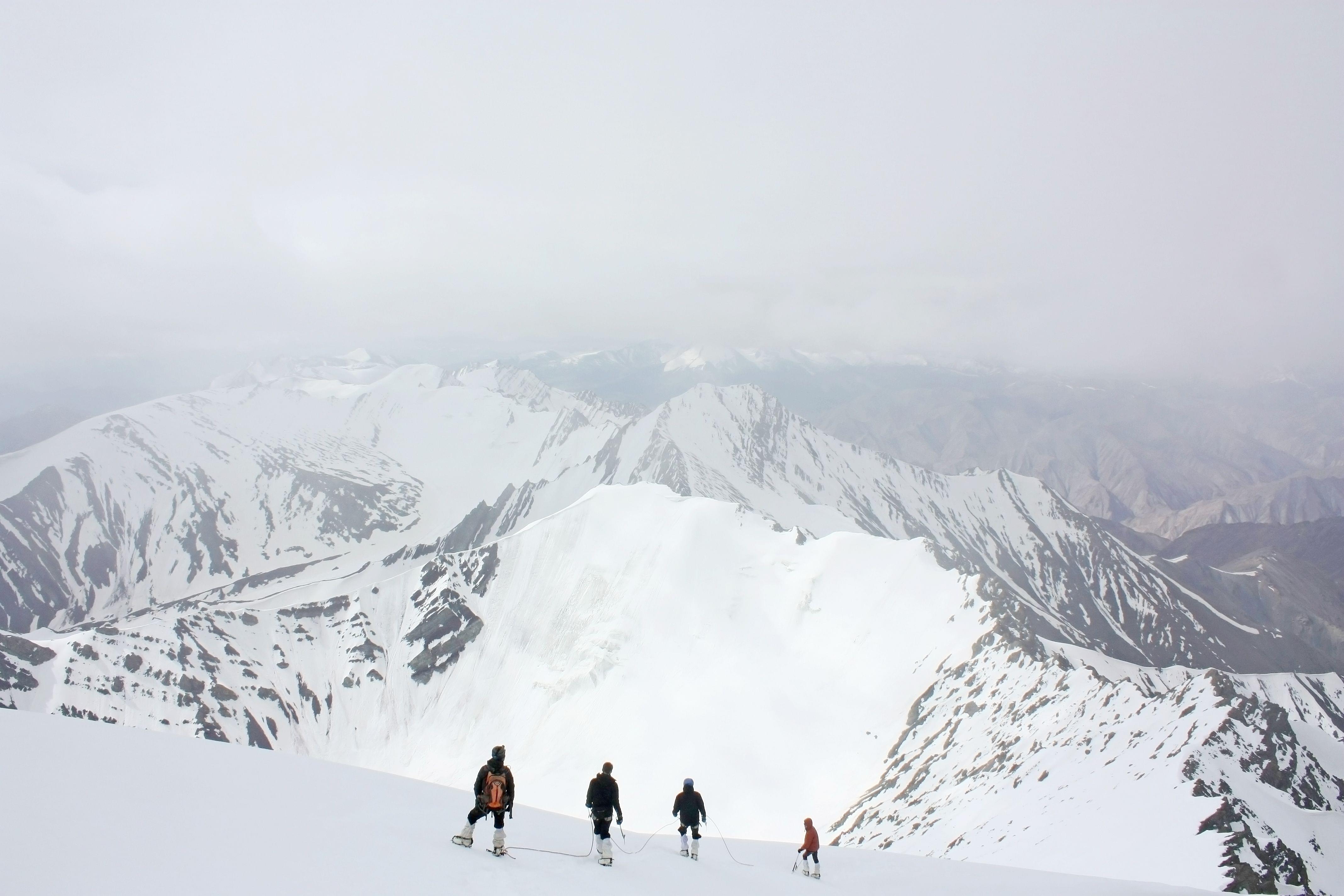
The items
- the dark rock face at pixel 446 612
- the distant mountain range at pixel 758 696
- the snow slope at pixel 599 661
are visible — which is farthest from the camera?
the dark rock face at pixel 446 612

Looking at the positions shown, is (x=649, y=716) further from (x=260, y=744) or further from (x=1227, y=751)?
(x=1227, y=751)

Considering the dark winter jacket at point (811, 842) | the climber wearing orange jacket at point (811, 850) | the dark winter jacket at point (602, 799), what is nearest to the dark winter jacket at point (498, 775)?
the dark winter jacket at point (602, 799)

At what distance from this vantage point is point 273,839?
13055mm

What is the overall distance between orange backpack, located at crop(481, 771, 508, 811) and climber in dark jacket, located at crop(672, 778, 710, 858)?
6716mm

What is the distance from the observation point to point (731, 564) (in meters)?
143

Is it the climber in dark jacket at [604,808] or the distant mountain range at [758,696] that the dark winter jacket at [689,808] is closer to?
the climber in dark jacket at [604,808]

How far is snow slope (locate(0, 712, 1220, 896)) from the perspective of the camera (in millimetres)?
10938

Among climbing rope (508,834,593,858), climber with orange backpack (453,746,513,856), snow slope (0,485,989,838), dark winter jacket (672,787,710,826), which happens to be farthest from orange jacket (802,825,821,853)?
snow slope (0,485,989,838)

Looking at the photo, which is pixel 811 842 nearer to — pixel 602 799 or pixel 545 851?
pixel 602 799

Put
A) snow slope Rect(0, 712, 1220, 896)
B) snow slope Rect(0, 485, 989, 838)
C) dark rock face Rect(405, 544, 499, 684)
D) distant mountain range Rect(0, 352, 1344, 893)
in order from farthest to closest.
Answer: dark rock face Rect(405, 544, 499, 684), snow slope Rect(0, 485, 989, 838), distant mountain range Rect(0, 352, 1344, 893), snow slope Rect(0, 712, 1220, 896)

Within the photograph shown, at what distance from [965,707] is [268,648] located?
14788 centimetres

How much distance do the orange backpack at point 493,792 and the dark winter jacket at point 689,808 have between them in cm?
667

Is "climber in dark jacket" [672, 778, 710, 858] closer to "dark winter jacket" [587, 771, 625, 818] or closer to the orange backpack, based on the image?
"dark winter jacket" [587, 771, 625, 818]

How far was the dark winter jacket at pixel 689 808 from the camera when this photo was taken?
1983cm
